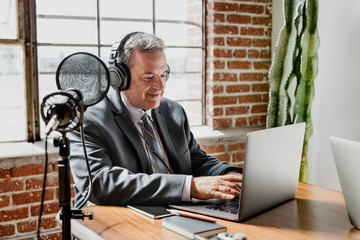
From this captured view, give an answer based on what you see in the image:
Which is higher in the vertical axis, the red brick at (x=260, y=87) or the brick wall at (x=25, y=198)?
the red brick at (x=260, y=87)

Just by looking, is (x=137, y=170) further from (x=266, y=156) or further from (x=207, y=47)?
(x=207, y=47)

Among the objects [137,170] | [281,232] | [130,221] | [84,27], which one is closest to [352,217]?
[281,232]

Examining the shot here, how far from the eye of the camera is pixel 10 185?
2.60m

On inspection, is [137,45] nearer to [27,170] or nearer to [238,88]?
[27,170]

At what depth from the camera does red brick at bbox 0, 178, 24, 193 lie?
8.45 ft

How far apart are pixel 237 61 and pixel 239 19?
0.33 m

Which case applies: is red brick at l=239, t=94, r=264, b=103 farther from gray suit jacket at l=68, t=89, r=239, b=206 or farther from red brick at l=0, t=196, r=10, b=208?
red brick at l=0, t=196, r=10, b=208

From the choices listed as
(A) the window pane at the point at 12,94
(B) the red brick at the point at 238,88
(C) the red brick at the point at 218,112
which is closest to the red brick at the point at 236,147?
(C) the red brick at the point at 218,112

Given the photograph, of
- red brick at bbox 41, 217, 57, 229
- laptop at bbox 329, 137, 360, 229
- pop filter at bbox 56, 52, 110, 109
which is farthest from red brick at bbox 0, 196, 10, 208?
laptop at bbox 329, 137, 360, 229

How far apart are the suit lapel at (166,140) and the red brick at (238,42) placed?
1.41m

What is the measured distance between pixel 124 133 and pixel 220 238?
771 millimetres

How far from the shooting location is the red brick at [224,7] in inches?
129

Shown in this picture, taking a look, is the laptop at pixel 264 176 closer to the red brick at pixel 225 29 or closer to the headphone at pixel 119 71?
the headphone at pixel 119 71

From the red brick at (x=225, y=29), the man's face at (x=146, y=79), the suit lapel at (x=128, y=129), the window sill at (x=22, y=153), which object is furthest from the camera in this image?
the red brick at (x=225, y=29)
